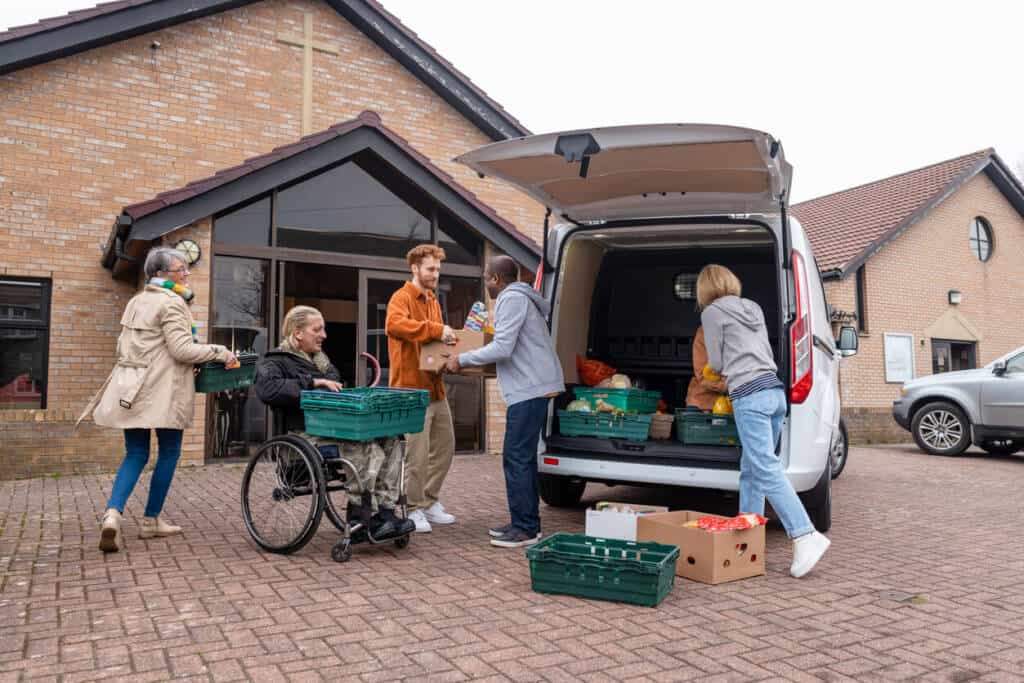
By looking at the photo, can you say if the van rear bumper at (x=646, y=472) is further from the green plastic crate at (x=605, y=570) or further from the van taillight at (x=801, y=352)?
the green plastic crate at (x=605, y=570)

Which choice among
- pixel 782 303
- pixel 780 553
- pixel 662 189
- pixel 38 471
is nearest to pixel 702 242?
pixel 662 189

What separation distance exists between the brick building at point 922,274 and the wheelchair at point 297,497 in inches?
525

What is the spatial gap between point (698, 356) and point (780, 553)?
1.41 metres

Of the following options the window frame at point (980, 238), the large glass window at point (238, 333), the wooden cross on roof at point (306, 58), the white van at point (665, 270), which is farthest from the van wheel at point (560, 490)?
the window frame at point (980, 238)

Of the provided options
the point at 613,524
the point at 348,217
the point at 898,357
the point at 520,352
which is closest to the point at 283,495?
the point at 520,352

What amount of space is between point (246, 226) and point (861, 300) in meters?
13.3

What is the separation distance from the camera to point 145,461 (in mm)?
4973

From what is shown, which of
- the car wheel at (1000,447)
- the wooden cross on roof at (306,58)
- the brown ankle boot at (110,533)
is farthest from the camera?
the car wheel at (1000,447)

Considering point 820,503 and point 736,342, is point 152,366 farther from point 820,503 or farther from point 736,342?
point 820,503

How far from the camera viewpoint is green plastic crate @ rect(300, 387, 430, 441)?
14.2 ft

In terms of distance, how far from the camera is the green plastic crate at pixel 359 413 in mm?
4324

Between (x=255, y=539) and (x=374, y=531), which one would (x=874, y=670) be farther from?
(x=255, y=539)

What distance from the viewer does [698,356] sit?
5.40 metres

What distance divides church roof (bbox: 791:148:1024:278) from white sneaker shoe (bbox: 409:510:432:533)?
13.4 meters
